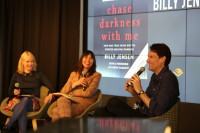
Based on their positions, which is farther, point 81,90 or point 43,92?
point 43,92

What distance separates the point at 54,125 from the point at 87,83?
2.95 meters

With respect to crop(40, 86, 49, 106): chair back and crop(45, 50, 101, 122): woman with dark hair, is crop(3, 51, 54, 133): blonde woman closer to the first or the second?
crop(40, 86, 49, 106): chair back

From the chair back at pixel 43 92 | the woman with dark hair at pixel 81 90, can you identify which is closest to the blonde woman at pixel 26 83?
the chair back at pixel 43 92

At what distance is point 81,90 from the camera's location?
423 cm

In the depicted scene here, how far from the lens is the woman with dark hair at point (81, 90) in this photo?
4.05 m

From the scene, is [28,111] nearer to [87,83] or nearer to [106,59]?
[87,83]

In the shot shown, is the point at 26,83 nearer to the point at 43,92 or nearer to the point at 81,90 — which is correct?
the point at 43,92

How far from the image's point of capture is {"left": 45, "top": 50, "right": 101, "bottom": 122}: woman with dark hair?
13.3 feet

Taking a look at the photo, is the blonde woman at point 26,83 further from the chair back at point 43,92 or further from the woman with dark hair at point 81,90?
the woman with dark hair at point 81,90

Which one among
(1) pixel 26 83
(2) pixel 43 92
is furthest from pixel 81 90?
(1) pixel 26 83

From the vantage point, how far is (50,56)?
218 inches

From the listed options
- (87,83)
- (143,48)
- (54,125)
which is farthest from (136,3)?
(54,125)

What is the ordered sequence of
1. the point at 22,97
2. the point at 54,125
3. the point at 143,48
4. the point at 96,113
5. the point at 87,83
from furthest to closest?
the point at 143,48 → the point at 22,97 → the point at 87,83 → the point at 96,113 → the point at 54,125

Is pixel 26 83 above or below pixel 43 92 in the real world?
above
